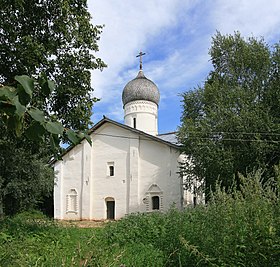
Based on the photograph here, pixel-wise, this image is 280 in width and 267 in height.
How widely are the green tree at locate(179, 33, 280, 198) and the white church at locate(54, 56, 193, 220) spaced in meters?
2.88

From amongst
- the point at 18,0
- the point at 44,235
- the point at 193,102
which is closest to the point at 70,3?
the point at 18,0

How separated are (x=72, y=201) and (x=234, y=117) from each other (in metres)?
14.6

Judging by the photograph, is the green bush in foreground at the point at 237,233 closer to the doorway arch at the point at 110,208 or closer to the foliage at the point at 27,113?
the foliage at the point at 27,113

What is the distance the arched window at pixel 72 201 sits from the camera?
2844 centimetres

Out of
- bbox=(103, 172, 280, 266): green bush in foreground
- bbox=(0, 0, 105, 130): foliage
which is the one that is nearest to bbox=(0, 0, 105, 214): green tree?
bbox=(0, 0, 105, 130): foliage

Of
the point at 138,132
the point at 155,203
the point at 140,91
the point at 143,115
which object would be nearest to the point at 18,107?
the point at 155,203

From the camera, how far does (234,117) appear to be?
66.1 ft

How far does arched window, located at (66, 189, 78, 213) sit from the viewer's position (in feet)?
93.3

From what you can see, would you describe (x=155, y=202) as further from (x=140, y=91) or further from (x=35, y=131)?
(x=35, y=131)

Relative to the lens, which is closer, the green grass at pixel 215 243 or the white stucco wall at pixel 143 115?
the green grass at pixel 215 243

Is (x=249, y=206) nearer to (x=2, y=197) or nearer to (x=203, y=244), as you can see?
(x=203, y=244)

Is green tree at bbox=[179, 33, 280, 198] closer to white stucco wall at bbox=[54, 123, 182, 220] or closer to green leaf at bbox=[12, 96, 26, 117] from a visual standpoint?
white stucco wall at bbox=[54, 123, 182, 220]

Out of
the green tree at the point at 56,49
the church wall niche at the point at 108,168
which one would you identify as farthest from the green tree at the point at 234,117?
the green tree at the point at 56,49

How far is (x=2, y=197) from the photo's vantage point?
23.7 meters
